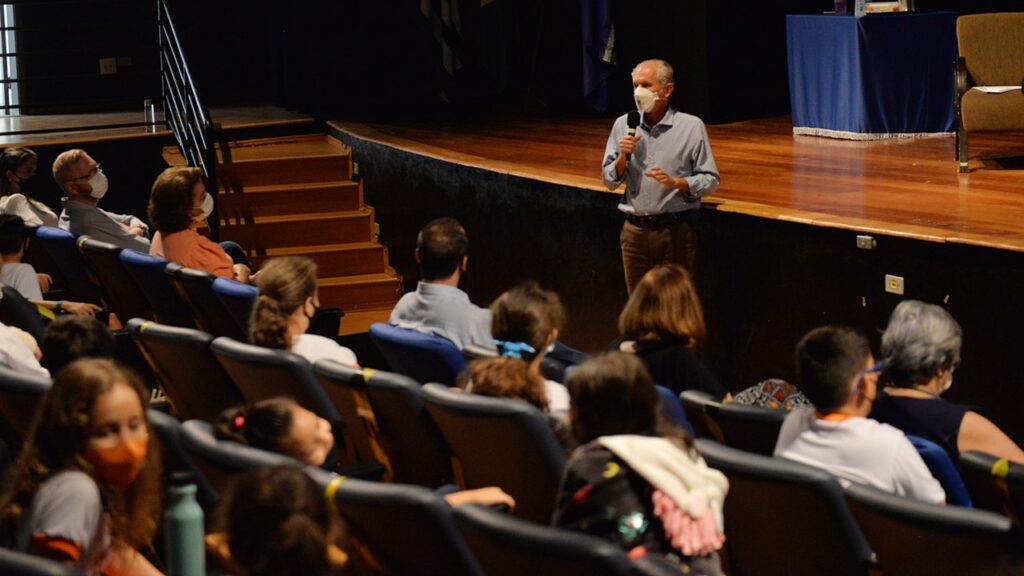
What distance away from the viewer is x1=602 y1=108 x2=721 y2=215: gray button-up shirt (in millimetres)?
5305

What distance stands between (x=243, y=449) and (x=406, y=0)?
290 inches

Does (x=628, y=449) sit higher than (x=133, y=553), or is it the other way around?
(x=628, y=449)

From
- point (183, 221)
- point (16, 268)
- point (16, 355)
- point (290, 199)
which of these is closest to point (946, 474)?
point (16, 355)

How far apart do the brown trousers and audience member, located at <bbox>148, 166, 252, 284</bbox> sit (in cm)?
157

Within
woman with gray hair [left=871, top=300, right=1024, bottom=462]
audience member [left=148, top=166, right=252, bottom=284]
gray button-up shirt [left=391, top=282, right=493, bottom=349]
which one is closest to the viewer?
woman with gray hair [left=871, top=300, right=1024, bottom=462]

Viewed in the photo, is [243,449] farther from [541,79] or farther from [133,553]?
[541,79]

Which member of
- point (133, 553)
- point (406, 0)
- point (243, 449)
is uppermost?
point (406, 0)

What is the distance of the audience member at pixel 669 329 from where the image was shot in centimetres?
355

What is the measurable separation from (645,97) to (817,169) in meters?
1.82

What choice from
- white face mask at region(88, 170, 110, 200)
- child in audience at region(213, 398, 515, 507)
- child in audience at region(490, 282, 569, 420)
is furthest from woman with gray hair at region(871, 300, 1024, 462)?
white face mask at region(88, 170, 110, 200)

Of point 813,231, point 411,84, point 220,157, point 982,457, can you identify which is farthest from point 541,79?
point 982,457

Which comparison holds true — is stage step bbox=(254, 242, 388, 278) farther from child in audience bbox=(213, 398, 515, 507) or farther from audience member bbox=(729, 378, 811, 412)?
child in audience bbox=(213, 398, 515, 507)

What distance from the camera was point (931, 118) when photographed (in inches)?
312

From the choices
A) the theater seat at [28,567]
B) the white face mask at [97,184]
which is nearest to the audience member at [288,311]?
the theater seat at [28,567]
